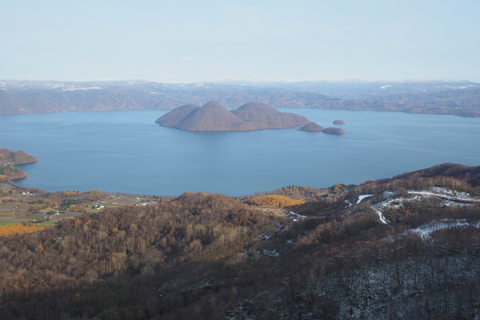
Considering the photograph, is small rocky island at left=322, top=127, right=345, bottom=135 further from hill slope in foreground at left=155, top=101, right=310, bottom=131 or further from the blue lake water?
hill slope in foreground at left=155, top=101, right=310, bottom=131

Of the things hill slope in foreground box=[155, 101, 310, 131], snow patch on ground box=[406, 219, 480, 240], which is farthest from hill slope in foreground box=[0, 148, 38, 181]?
snow patch on ground box=[406, 219, 480, 240]

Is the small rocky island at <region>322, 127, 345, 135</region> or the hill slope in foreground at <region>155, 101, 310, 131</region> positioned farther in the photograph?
the hill slope in foreground at <region>155, 101, 310, 131</region>

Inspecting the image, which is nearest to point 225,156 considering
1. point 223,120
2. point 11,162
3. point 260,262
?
point 11,162

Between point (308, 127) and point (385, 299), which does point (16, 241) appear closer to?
point (385, 299)

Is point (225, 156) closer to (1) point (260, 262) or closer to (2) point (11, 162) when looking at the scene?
(2) point (11, 162)

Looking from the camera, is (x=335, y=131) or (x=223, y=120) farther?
(x=223, y=120)

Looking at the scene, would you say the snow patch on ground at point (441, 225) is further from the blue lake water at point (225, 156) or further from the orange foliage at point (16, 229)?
the blue lake water at point (225, 156)
